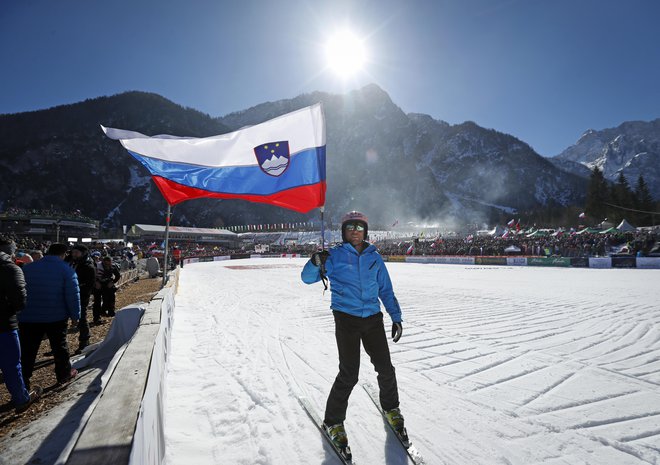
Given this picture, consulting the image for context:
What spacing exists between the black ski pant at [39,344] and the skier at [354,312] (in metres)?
3.67

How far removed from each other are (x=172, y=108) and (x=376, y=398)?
172229 millimetres

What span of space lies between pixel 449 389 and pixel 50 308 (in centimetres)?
504

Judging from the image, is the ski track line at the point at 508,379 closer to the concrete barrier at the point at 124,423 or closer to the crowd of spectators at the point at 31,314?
the concrete barrier at the point at 124,423

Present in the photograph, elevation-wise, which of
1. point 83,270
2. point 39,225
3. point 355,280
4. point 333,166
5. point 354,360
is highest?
point 333,166

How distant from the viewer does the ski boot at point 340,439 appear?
2.69 m

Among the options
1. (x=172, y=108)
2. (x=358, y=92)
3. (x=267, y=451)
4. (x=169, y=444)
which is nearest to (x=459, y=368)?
(x=267, y=451)

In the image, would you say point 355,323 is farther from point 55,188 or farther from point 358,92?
point 358,92

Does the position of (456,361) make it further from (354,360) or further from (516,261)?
(516,261)

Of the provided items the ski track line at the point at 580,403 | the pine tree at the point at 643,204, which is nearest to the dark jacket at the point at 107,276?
the ski track line at the point at 580,403

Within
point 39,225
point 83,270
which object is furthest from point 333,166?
point 83,270

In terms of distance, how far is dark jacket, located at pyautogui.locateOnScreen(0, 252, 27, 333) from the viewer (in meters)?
3.41

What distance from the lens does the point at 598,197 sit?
194 ft

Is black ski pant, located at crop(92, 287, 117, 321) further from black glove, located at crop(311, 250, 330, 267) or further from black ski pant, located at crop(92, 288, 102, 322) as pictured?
black glove, located at crop(311, 250, 330, 267)

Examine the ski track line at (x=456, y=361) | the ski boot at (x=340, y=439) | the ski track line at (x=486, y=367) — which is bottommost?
the ski track line at (x=456, y=361)
